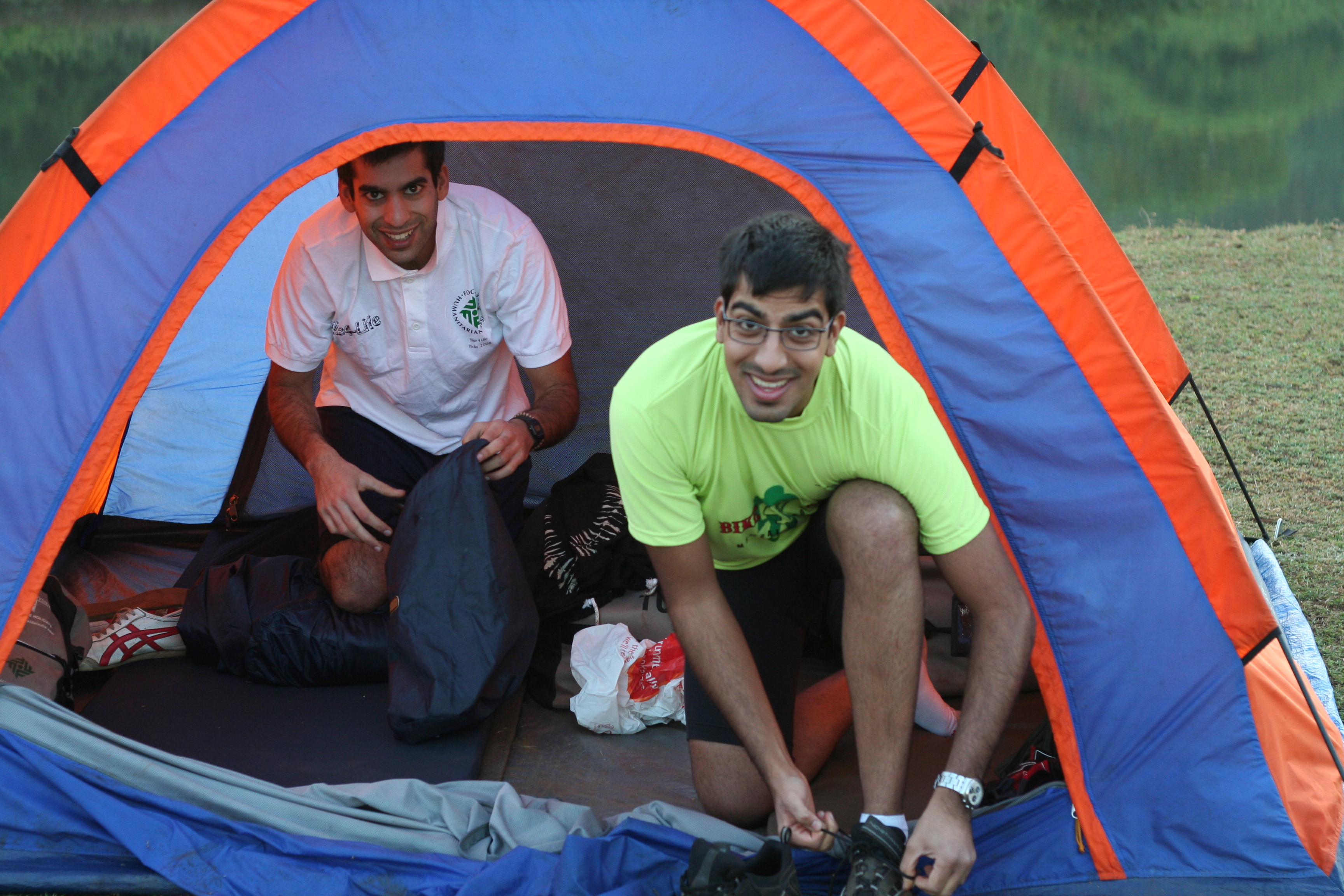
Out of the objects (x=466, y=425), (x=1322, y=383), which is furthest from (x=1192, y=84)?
(x=466, y=425)

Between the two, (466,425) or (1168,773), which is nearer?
(1168,773)

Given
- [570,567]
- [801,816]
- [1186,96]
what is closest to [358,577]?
[570,567]

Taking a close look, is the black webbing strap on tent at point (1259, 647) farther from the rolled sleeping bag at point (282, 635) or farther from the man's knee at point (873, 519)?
the rolled sleeping bag at point (282, 635)

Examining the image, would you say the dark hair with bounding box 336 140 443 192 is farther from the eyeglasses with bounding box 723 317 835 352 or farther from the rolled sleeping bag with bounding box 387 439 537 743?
the eyeglasses with bounding box 723 317 835 352

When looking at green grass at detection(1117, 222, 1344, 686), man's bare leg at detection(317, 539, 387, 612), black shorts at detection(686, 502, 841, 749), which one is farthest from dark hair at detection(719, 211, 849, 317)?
green grass at detection(1117, 222, 1344, 686)

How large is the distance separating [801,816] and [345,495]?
1.09 m

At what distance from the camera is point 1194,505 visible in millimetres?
1696

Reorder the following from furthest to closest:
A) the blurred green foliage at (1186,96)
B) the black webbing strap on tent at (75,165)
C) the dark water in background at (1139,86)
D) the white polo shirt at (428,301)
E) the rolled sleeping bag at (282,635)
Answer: the dark water in background at (1139,86) → the blurred green foliage at (1186,96) → the white polo shirt at (428,301) → the rolled sleeping bag at (282,635) → the black webbing strap on tent at (75,165)

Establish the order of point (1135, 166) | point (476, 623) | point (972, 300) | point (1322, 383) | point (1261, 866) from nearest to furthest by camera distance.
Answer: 1. point (1261, 866)
2. point (972, 300)
3. point (476, 623)
4. point (1322, 383)
5. point (1135, 166)

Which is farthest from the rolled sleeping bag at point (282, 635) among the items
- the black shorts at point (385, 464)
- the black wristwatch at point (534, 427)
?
the black wristwatch at point (534, 427)

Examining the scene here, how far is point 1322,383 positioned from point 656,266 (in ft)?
7.82

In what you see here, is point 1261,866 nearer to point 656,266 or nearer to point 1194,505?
point 1194,505

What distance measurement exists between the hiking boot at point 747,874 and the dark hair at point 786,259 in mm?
682

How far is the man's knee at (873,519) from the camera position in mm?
1574
